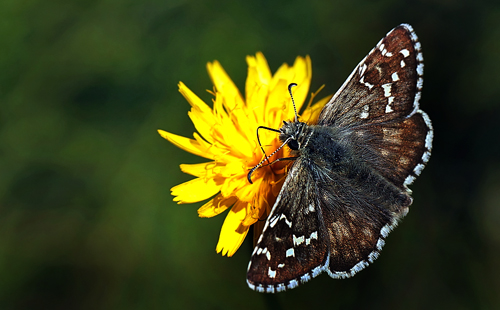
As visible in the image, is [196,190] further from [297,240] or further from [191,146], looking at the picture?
[297,240]

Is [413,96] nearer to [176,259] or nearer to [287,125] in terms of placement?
[287,125]

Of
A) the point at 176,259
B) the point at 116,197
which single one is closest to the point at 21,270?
the point at 116,197

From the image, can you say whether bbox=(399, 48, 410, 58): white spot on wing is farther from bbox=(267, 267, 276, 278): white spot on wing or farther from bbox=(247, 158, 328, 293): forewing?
bbox=(267, 267, 276, 278): white spot on wing

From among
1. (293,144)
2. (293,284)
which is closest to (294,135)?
(293,144)

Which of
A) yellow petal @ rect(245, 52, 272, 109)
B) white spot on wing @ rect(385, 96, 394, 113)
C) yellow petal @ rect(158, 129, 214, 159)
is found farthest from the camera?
yellow petal @ rect(245, 52, 272, 109)

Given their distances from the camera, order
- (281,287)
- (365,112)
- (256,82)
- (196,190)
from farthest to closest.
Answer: (256,82) < (196,190) < (365,112) < (281,287)

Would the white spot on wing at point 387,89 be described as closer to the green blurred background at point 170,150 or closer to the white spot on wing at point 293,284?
the white spot on wing at point 293,284

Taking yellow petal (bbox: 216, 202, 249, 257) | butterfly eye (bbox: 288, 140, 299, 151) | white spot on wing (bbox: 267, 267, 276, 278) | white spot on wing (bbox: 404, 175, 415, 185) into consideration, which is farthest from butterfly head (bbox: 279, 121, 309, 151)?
white spot on wing (bbox: 267, 267, 276, 278)

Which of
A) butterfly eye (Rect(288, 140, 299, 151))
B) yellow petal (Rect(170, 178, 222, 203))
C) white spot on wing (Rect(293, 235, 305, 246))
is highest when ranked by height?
yellow petal (Rect(170, 178, 222, 203))
